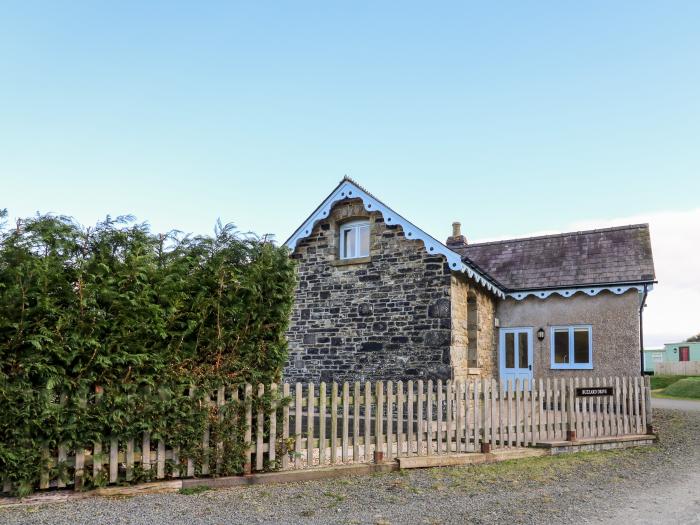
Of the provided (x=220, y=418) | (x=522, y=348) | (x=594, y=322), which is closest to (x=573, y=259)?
(x=594, y=322)

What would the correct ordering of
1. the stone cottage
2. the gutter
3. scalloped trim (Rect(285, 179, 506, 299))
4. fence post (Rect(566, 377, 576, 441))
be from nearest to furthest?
fence post (Rect(566, 377, 576, 441)) → scalloped trim (Rect(285, 179, 506, 299)) → the stone cottage → the gutter

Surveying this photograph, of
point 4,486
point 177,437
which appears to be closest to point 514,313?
point 177,437

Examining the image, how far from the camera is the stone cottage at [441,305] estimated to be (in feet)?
51.7

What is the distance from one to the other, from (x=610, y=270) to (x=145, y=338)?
14229mm

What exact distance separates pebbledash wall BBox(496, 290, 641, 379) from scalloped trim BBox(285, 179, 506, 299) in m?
0.95

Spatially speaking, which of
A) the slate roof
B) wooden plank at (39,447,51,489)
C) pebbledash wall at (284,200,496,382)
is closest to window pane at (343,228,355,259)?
pebbledash wall at (284,200,496,382)

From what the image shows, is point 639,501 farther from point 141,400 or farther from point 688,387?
point 688,387

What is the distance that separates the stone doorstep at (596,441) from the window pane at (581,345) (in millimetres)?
4469

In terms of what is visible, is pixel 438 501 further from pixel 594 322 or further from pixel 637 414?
pixel 594 322

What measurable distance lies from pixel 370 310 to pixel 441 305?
2071mm

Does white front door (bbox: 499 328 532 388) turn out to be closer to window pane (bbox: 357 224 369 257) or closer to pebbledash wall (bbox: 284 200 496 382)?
pebbledash wall (bbox: 284 200 496 382)

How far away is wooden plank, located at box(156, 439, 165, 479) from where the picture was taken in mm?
7562

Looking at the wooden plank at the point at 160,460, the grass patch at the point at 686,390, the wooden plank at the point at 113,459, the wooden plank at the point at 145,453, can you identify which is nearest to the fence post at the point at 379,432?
the wooden plank at the point at 160,460

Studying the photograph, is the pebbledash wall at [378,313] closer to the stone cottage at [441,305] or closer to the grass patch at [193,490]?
the stone cottage at [441,305]
